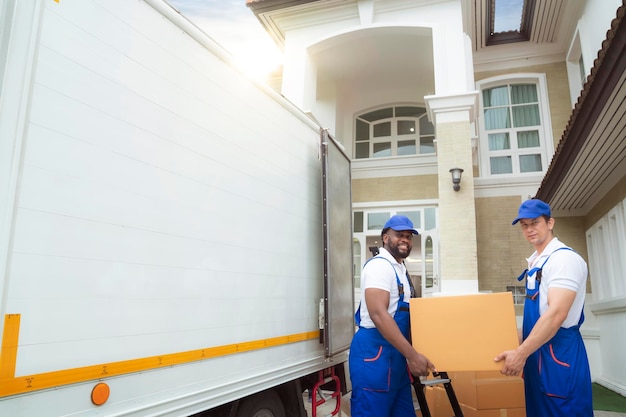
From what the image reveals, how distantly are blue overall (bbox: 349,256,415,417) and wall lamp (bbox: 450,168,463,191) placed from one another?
566cm

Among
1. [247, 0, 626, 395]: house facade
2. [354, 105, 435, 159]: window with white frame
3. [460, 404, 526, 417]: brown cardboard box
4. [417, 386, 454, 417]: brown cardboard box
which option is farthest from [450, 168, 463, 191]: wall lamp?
[460, 404, 526, 417]: brown cardboard box

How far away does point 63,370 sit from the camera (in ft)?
5.80

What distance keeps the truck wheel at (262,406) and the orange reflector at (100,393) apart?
3.81 ft

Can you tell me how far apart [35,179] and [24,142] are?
0.14 meters

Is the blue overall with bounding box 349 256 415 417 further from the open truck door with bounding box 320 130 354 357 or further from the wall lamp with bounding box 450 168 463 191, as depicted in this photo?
the wall lamp with bounding box 450 168 463 191

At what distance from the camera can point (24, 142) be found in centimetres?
169

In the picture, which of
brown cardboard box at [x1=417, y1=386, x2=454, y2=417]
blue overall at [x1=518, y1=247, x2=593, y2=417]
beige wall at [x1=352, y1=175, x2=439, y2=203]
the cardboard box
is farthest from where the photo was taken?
beige wall at [x1=352, y1=175, x2=439, y2=203]

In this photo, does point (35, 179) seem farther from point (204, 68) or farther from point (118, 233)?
point (204, 68)

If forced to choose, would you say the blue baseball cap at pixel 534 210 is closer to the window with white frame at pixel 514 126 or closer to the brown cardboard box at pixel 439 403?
the brown cardboard box at pixel 439 403

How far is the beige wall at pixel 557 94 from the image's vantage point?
10773mm

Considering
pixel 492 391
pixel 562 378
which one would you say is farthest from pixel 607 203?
pixel 562 378

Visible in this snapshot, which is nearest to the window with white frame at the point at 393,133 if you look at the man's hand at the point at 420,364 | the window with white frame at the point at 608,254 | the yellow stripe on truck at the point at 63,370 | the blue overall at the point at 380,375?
the window with white frame at the point at 608,254

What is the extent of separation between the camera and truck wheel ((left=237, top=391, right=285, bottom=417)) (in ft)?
9.70

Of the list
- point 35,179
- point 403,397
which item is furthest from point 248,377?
point 35,179
